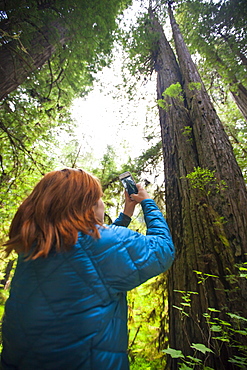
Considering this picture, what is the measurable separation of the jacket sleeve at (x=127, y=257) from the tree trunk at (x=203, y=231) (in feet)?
2.40

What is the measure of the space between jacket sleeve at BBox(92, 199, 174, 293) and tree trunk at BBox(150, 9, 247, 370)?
2.40ft

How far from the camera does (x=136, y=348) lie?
2.96m

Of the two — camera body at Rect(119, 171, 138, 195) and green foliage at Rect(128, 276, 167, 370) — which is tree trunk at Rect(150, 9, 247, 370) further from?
camera body at Rect(119, 171, 138, 195)

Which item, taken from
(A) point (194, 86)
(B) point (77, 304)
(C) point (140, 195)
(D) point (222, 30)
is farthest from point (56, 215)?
(D) point (222, 30)

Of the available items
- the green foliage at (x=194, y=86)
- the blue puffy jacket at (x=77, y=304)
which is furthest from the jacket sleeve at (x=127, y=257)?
the green foliage at (x=194, y=86)

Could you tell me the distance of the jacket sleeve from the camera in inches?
37.3

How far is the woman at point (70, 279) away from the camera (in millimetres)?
830

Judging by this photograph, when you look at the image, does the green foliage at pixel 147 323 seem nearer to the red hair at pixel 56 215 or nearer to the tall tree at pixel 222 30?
the red hair at pixel 56 215

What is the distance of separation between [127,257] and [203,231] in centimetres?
154

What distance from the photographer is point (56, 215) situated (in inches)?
40.3

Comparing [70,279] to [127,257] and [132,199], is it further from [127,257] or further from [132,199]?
[132,199]

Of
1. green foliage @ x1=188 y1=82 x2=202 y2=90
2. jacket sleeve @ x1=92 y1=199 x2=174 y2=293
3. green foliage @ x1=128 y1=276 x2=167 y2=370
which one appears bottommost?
green foliage @ x1=128 y1=276 x2=167 y2=370

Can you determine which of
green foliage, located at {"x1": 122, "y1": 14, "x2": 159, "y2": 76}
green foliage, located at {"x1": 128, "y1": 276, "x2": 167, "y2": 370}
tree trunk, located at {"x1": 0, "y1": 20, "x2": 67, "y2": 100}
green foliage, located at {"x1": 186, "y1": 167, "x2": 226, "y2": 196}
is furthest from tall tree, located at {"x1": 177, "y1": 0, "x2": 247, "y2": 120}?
green foliage, located at {"x1": 128, "y1": 276, "x2": 167, "y2": 370}

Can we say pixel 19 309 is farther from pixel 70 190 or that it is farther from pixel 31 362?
pixel 70 190
